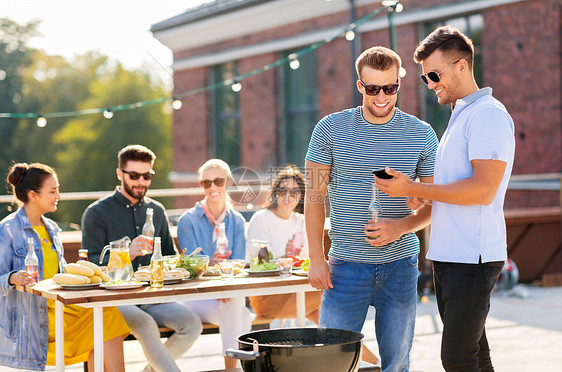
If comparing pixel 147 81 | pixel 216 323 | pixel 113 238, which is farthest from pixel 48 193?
pixel 147 81

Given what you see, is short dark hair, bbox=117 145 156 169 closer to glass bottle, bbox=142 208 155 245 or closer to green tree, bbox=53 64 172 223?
glass bottle, bbox=142 208 155 245

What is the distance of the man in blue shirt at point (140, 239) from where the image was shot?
3.72m

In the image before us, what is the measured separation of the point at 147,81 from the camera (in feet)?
148

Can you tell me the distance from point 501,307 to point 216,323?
137 inches

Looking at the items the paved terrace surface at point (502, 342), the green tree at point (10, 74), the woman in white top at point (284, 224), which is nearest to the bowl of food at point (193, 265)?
the woman in white top at point (284, 224)

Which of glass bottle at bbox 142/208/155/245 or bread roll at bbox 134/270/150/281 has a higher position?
glass bottle at bbox 142/208/155/245

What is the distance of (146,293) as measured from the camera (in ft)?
10.4

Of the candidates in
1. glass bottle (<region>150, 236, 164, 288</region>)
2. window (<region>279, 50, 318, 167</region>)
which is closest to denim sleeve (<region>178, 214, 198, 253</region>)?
glass bottle (<region>150, 236, 164, 288</region>)

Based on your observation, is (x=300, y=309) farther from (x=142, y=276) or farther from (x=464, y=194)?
(x=464, y=194)

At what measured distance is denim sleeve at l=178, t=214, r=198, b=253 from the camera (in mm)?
4422

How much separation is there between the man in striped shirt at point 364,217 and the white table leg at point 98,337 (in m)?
0.97

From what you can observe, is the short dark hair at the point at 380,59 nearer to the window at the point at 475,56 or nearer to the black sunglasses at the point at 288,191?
the black sunglasses at the point at 288,191

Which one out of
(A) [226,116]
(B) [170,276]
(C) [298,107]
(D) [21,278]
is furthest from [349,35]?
(A) [226,116]

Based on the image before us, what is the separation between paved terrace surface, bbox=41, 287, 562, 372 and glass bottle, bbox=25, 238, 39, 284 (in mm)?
1285
